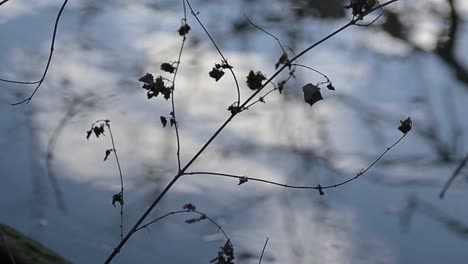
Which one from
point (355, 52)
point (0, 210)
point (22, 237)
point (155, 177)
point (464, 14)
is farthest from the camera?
point (464, 14)

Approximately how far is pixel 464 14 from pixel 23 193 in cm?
240

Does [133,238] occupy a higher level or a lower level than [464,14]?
lower

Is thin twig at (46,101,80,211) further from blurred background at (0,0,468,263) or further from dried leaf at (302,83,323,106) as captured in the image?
dried leaf at (302,83,323,106)

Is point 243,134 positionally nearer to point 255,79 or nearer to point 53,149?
point 53,149

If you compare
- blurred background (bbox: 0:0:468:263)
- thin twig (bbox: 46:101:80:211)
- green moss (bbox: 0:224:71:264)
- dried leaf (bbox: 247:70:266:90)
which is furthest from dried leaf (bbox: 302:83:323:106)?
thin twig (bbox: 46:101:80:211)

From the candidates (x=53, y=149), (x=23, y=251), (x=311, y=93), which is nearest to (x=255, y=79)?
(x=311, y=93)

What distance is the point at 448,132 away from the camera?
326 cm

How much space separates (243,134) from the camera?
3.09 m

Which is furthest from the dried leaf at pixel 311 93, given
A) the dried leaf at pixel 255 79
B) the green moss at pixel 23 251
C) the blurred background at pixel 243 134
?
the blurred background at pixel 243 134

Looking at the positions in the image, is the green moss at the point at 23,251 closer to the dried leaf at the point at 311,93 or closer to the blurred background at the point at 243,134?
the blurred background at the point at 243,134

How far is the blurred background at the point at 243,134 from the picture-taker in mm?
2615

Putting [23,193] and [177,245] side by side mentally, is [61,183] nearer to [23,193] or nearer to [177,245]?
[23,193]

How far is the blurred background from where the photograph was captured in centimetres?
262

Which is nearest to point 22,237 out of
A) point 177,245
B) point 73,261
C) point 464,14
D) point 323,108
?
point 73,261
